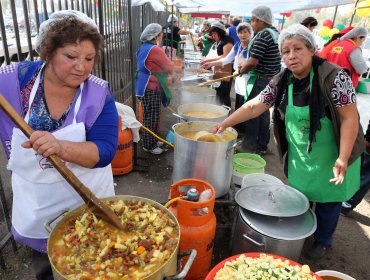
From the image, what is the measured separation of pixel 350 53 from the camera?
5.37m

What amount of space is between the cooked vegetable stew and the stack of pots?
87 centimetres

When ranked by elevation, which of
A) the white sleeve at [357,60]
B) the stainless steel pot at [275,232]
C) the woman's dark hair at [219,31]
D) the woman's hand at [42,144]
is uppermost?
the woman's dark hair at [219,31]

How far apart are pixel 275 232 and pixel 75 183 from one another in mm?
1507

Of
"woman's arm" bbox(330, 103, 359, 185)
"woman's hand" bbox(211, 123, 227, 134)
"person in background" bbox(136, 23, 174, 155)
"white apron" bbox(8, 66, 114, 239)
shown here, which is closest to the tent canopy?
"person in background" bbox(136, 23, 174, 155)

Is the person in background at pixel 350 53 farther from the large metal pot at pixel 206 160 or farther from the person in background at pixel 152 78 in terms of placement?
the large metal pot at pixel 206 160

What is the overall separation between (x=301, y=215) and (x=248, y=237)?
0.50 m

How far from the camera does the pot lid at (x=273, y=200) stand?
7.05ft

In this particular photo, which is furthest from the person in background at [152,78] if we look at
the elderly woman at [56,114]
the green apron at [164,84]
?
the elderly woman at [56,114]

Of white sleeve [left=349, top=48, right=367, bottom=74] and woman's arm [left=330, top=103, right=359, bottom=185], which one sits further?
white sleeve [left=349, top=48, right=367, bottom=74]

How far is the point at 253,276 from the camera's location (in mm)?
1613

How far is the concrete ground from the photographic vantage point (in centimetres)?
268

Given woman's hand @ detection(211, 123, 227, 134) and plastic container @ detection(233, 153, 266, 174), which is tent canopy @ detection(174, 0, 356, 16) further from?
woman's hand @ detection(211, 123, 227, 134)

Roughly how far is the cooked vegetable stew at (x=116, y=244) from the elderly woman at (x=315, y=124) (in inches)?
55.5

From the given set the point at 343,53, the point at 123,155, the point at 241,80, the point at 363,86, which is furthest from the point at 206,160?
the point at 363,86
